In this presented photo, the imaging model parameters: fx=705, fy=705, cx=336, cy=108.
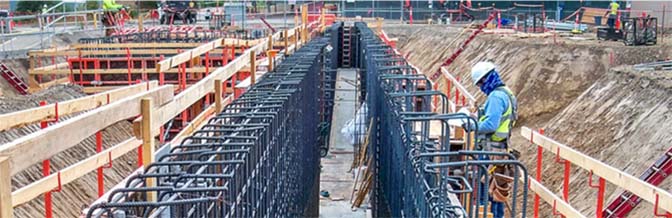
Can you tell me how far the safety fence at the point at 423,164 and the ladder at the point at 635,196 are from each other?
231cm

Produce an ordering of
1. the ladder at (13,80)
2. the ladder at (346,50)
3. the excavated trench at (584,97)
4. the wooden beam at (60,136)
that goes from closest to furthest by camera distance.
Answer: the wooden beam at (60,136), the excavated trench at (584,97), the ladder at (13,80), the ladder at (346,50)

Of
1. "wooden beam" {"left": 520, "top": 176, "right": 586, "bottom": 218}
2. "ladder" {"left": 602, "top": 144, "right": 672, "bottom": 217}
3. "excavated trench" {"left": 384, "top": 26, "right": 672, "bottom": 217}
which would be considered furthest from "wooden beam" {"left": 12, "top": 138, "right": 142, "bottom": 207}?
"excavated trench" {"left": 384, "top": 26, "right": 672, "bottom": 217}

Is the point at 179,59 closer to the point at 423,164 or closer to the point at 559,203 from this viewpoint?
the point at 559,203

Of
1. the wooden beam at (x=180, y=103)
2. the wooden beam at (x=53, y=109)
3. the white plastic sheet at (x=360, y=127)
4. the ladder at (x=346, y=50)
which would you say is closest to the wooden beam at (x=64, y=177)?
the wooden beam at (x=53, y=109)

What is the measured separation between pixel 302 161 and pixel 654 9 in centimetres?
2659

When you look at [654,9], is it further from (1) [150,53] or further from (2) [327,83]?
(1) [150,53]

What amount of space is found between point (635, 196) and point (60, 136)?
8216mm

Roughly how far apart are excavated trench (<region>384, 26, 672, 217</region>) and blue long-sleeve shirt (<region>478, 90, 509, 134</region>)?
13.8 feet

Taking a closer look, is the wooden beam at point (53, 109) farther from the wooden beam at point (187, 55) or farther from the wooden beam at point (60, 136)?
the wooden beam at point (187, 55)

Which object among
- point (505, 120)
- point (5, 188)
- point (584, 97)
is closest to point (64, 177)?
point (5, 188)

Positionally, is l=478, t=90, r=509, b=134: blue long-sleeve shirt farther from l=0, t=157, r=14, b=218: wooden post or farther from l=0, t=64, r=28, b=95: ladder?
l=0, t=64, r=28, b=95: ladder

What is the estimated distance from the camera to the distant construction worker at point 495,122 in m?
6.86

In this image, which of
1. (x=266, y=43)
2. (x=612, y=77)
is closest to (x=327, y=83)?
(x=266, y=43)

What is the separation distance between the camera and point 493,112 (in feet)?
22.5
